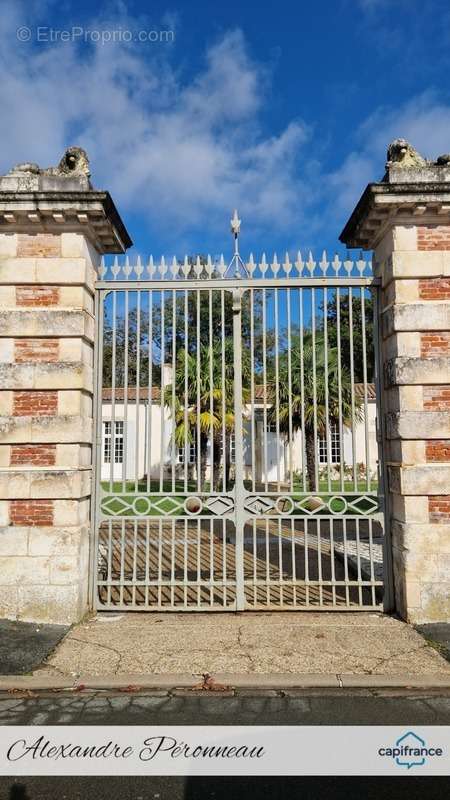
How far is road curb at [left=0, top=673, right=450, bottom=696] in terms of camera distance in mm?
4012

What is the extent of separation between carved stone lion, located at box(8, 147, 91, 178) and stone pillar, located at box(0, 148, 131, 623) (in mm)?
14

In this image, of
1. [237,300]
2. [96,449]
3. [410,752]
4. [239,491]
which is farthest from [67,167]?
[410,752]

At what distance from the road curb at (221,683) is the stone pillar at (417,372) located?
1.39 m

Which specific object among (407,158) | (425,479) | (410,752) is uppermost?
(407,158)

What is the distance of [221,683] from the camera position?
13.3 ft

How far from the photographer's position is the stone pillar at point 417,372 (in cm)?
538

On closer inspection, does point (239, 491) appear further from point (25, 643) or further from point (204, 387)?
point (204, 387)

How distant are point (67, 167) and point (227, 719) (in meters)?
5.76

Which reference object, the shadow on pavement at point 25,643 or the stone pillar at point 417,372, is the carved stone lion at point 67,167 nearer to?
the stone pillar at point 417,372

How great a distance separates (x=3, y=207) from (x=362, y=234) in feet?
13.8

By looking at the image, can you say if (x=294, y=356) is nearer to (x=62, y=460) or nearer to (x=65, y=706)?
(x=62, y=460)

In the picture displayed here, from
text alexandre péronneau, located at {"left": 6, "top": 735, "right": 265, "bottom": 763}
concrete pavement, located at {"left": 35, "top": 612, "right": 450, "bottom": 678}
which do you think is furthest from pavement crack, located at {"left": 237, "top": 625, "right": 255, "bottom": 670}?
text alexandre péronneau, located at {"left": 6, "top": 735, "right": 265, "bottom": 763}

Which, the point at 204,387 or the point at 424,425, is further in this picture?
the point at 204,387

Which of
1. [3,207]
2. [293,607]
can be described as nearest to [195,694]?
[293,607]
